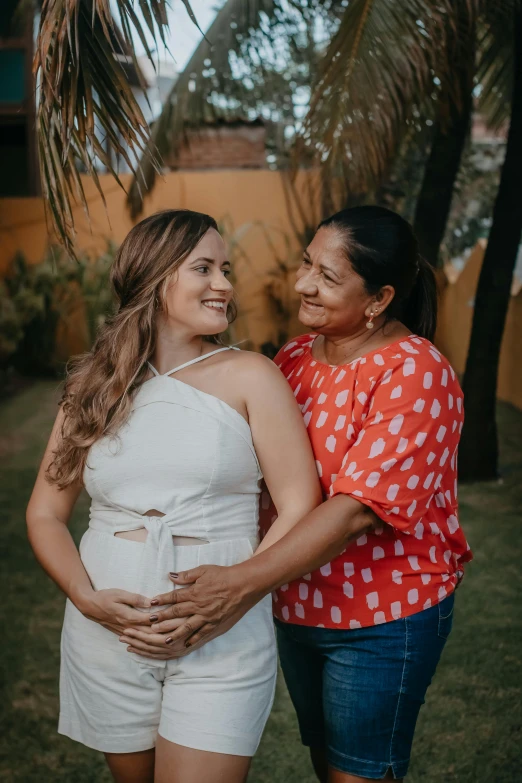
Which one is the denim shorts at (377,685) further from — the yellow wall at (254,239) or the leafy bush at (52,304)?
the leafy bush at (52,304)

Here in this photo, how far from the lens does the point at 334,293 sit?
2.15m

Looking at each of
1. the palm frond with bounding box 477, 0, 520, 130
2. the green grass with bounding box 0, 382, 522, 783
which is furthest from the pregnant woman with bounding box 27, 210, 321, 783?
the palm frond with bounding box 477, 0, 520, 130

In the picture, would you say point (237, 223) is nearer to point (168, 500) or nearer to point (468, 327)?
point (468, 327)

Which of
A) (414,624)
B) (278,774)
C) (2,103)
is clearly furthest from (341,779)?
(2,103)

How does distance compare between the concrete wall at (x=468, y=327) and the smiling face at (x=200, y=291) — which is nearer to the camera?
the smiling face at (x=200, y=291)

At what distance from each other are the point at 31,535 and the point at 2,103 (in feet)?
37.5

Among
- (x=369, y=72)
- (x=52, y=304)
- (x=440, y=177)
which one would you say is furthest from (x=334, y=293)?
(x=52, y=304)

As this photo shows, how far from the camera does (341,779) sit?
6.99 feet

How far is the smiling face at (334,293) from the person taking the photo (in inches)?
84.6

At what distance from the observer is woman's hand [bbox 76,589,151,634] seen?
6.45 feet

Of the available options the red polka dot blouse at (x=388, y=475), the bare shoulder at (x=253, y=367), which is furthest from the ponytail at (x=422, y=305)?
the bare shoulder at (x=253, y=367)

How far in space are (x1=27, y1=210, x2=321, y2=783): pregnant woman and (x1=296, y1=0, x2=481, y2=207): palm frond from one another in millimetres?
3284

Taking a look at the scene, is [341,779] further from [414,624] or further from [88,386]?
[88,386]

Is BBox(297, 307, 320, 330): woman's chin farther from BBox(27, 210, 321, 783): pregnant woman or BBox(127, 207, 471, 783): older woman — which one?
BBox(27, 210, 321, 783): pregnant woman
